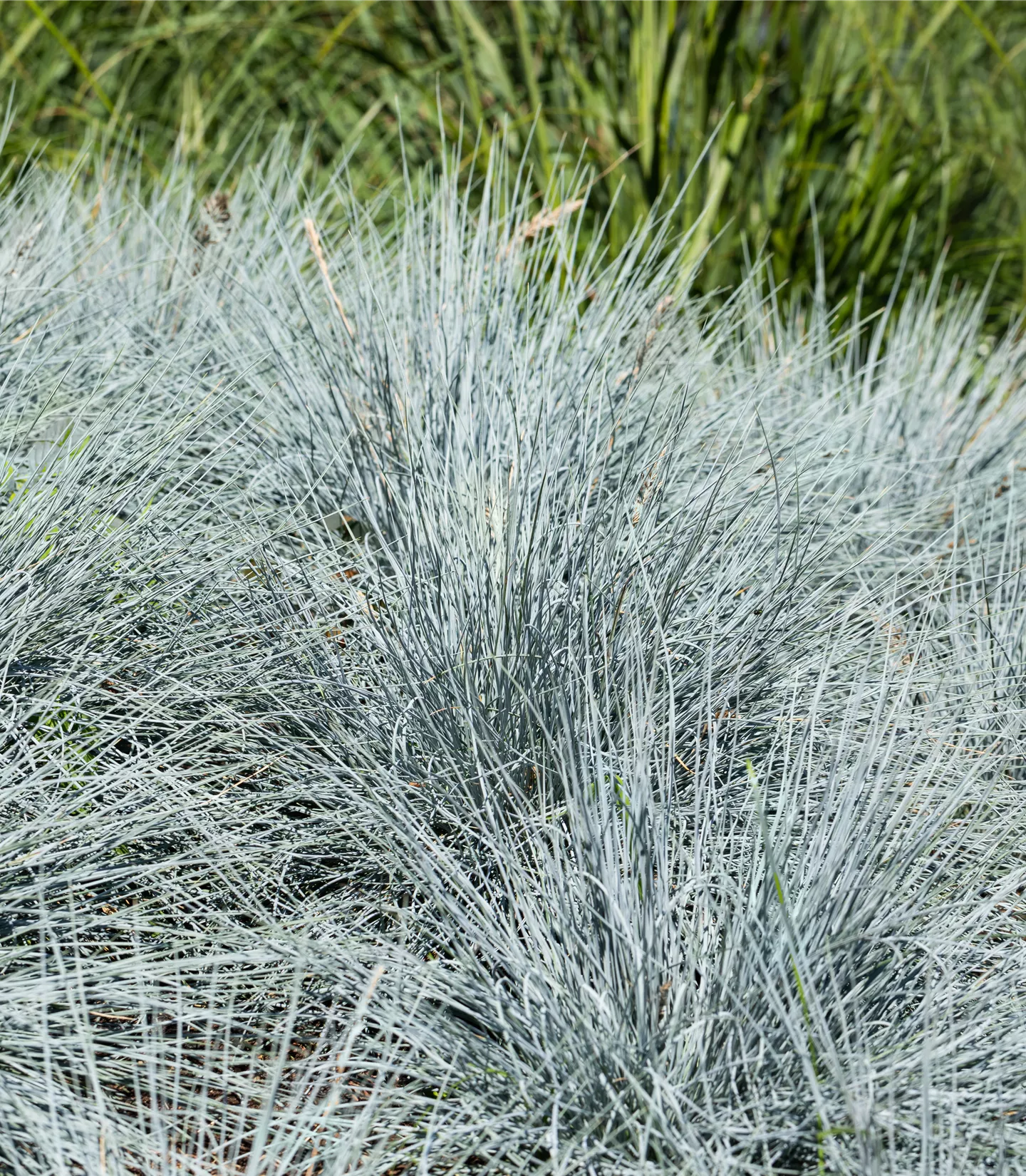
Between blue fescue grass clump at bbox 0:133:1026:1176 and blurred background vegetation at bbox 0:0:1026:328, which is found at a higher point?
blurred background vegetation at bbox 0:0:1026:328

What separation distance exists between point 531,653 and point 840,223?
2.37 metres

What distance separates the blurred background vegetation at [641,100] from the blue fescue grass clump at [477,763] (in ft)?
4.27

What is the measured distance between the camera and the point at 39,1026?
937 millimetres

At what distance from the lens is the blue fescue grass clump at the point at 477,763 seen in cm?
95

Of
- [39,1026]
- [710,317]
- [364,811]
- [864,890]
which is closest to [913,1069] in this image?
[864,890]

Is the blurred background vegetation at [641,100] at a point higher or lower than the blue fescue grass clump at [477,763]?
higher

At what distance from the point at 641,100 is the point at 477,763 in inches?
95.6

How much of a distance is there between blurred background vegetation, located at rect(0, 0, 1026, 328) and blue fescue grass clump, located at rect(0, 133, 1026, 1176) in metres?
1.30

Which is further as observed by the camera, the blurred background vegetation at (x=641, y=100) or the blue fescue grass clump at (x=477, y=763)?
the blurred background vegetation at (x=641, y=100)

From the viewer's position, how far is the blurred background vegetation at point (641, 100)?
10.1 ft

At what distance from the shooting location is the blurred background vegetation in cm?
308

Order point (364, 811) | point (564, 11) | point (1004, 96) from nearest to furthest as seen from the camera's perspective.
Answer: point (364, 811) < point (564, 11) < point (1004, 96)

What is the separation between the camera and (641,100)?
3.00 meters

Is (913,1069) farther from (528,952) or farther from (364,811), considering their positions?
(364,811)
